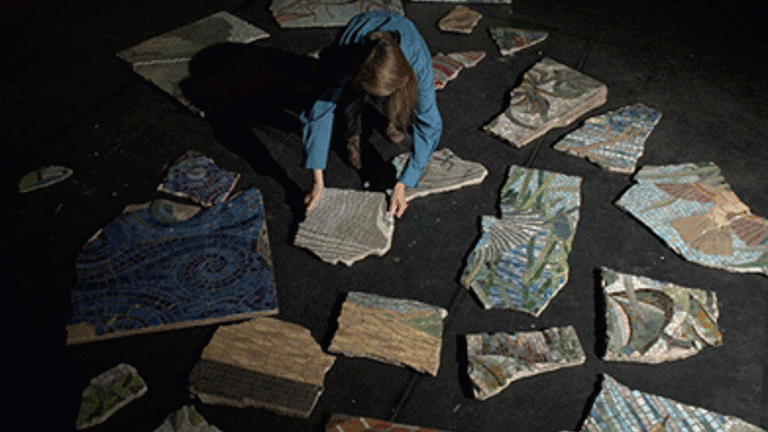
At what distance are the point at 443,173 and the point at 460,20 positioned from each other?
1.41 metres

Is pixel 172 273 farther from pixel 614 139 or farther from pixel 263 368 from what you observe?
pixel 614 139

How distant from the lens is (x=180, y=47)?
3631 millimetres

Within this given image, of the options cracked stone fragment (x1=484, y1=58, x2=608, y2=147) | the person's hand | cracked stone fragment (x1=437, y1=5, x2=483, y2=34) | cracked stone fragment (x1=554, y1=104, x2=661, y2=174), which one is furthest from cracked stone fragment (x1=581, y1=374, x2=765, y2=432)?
cracked stone fragment (x1=437, y1=5, x2=483, y2=34)

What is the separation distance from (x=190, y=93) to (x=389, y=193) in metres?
1.27

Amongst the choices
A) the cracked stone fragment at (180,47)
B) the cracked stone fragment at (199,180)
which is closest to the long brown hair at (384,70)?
the cracked stone fragment at (199,180)

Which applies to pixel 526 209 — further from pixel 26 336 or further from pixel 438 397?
pixel 26 336

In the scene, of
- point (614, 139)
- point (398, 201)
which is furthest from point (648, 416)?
point (614, 139)

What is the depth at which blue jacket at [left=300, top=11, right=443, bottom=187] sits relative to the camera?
238 centimetres

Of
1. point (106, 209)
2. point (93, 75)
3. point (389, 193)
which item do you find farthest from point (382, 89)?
point (93, 75)

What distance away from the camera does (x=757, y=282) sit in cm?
261

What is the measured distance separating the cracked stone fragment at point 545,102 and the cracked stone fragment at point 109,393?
6.57ft

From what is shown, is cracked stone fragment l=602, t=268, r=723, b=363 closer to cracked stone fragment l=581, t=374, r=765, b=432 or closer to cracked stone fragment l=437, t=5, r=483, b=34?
cracked stone fragment l=581, t=374, r=765, b=432

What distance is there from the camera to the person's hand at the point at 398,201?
2.67 meters

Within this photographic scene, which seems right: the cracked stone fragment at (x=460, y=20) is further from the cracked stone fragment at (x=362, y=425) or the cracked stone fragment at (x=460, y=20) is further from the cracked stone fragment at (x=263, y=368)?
the cracked stone fragment at (x=362, y=425)
